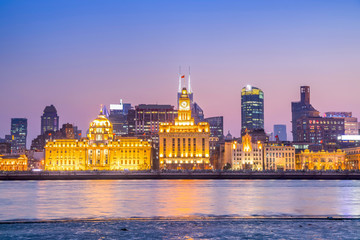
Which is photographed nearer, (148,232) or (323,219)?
(148,232)

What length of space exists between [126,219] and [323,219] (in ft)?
54.4

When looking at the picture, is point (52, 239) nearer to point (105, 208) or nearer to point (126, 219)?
point (126, 219)

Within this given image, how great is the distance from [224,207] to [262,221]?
672 inches

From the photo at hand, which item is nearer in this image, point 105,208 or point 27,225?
point 27,225

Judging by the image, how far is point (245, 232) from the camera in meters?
40.3

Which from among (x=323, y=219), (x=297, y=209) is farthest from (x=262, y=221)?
(x=297, y=209)

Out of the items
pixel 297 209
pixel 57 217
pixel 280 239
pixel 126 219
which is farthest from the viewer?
pixel 297 209

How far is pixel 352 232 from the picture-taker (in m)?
40.0

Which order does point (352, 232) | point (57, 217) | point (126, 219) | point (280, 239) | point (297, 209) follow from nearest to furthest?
1. point (280, 239)
2. point (352, 232)
3. point (126, 219)
4. point (57, 217)
5. point (297, 209)

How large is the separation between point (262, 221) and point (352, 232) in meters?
8.50

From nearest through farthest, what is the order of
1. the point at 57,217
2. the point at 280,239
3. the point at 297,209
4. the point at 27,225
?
1. the point at 280,239
2. the point at 27,225
3. the point at 57,217
4. the point at 297,209

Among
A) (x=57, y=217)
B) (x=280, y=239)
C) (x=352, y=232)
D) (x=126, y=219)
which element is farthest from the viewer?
(x=57, y=217)

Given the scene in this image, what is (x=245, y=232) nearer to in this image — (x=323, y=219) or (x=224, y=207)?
(x=323, y=219)

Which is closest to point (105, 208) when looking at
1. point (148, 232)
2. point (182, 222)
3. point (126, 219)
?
point (126, 219)
